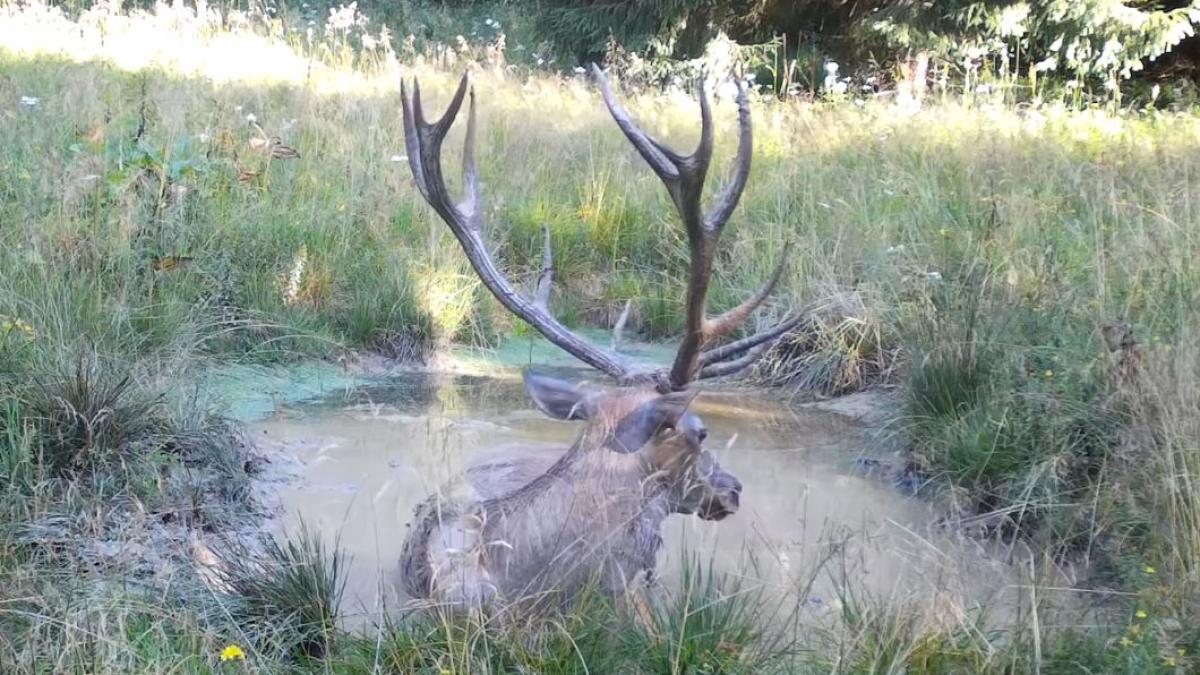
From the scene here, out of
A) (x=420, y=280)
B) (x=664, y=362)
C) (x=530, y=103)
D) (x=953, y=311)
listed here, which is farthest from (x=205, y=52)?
(x=953, y=311)

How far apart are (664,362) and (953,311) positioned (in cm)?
181

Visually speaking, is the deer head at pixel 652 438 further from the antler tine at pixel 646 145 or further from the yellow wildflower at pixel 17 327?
the yellow wildflower at pixel 17 327

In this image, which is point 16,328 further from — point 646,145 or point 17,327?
point 646,145

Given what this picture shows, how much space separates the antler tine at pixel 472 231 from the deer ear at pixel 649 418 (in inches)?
18.1

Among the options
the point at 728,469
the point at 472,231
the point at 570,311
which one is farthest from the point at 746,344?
the point at 570,311

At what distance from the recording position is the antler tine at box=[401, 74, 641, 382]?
4637 mm

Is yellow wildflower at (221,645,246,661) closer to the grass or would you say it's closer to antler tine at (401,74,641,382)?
the grass

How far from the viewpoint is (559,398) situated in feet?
14.5

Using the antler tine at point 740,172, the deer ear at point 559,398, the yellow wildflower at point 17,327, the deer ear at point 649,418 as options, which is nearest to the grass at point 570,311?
the yellow wildflower at point 17,327

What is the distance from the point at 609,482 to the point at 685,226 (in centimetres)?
82

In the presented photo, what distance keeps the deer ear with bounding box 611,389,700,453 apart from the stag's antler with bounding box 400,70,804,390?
0.32 metres

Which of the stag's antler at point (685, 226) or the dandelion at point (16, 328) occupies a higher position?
the stag's antler at point (685, 226)

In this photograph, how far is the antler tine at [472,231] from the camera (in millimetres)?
4637

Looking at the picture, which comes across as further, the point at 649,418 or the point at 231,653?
the point at 649,418
